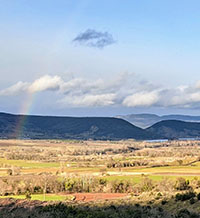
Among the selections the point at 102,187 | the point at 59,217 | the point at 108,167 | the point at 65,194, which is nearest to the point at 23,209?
the point at 59,217

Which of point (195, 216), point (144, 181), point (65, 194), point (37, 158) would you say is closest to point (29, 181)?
point (65, 194)

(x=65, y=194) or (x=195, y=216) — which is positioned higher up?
(x=195, y=216)

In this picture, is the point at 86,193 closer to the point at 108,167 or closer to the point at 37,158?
the point at 108,167

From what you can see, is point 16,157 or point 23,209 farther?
point 16,157

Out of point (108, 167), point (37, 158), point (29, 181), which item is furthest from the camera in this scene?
point (37, 158)

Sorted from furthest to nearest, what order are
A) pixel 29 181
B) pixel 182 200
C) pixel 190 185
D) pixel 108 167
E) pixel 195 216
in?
pixel 108 167 < pixel 29 181 < pixel 190 185 < pixel 182 200 < pixel 195 216

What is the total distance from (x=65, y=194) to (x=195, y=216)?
2192 inches

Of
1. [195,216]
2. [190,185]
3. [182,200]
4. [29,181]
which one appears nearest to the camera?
[195,216]

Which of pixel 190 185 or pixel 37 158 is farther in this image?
pixel 37 158

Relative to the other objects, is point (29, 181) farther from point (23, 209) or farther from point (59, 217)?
point (59, 217)

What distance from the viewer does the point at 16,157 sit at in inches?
7549

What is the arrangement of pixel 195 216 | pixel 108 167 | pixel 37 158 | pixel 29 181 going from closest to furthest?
pixel 195 216 → pixel 29 181 → pixel 108 167 → pixel 37 158

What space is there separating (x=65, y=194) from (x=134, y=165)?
184 feet

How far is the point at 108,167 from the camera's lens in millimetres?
140125
